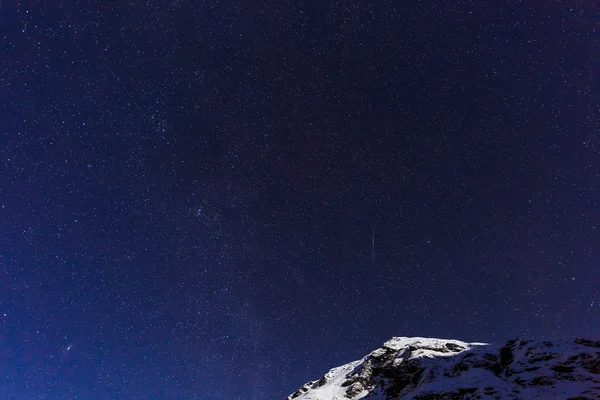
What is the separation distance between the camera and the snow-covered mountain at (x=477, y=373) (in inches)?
1935

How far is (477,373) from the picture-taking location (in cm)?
6281

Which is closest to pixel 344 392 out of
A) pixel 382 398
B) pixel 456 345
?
pixel 382 398

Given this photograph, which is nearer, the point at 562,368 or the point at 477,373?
the point at 562,368

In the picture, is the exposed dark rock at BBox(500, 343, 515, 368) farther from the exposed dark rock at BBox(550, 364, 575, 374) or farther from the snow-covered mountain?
the exposed dark rock at BBox(550, 364, 575, 374)

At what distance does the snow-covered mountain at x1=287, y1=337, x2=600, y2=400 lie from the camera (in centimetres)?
4916

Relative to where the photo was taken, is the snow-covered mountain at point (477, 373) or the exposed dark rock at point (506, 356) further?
the exposed dark rock at point (506, 356)

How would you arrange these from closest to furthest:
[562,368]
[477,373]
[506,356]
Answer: [562,368] < [477,373] < [506,356]

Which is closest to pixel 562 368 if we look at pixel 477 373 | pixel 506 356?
pixel 477 373

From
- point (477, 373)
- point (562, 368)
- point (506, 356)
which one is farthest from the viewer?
point (506, 356)

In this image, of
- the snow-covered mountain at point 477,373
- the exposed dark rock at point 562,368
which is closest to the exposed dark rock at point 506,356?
the snow-covered mountain at point 477,373

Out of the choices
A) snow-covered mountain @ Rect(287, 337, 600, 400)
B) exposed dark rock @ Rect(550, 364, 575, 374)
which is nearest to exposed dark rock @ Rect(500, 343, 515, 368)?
snow-covered mountain @ Rect(287, 337, 600, 400)

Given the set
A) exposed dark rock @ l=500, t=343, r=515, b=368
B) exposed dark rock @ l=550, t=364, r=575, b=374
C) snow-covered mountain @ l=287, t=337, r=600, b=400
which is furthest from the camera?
exposed dark rock @ l=500, t=343, r=515, b=368

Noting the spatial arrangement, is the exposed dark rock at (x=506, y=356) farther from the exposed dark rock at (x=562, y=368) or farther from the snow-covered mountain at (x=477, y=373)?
the exposed dark rock at (x=562, y=368)

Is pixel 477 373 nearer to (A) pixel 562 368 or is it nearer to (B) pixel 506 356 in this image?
(B) pixel 506 356
